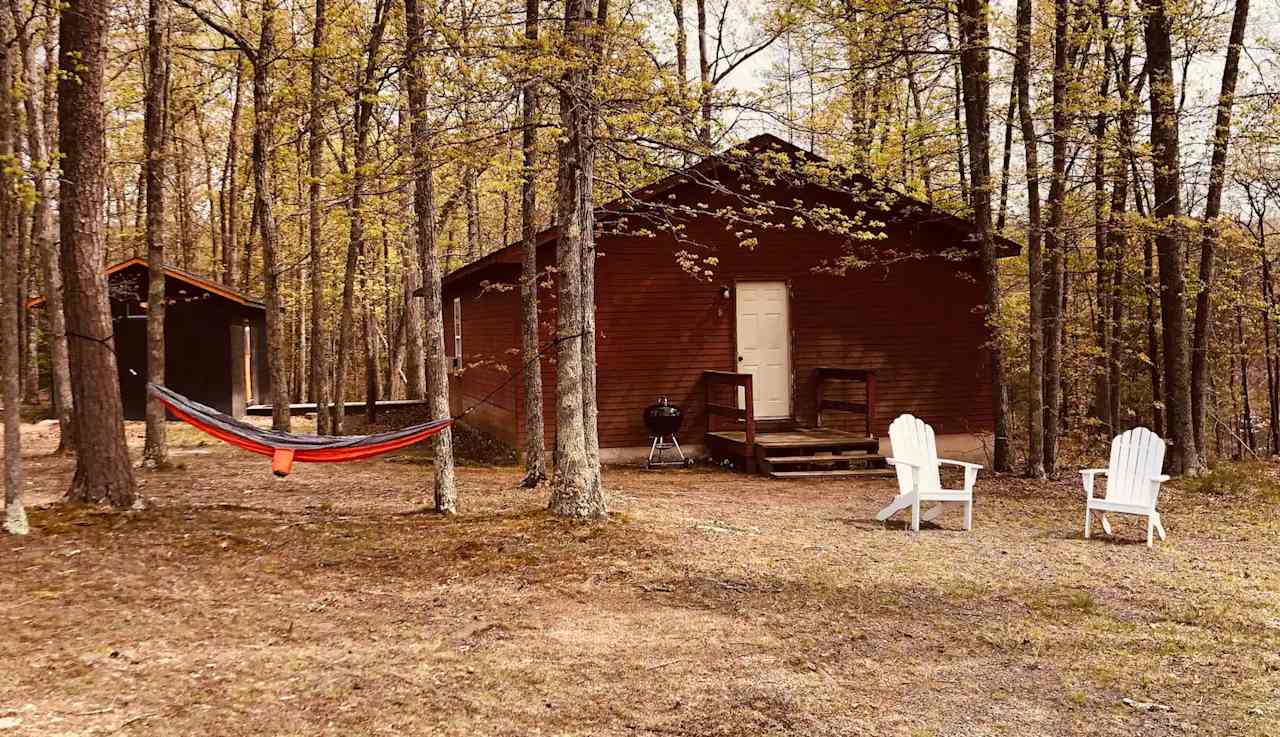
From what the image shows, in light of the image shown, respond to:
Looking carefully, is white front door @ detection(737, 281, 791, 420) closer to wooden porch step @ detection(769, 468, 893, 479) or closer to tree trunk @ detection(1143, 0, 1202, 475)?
wooden porch step @ detection(769, 468, 893, 479)

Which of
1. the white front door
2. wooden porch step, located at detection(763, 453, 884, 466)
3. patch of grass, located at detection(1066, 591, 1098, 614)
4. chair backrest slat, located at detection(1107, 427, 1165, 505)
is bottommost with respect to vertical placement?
patch of grass, located at detection(1066, 591, 1098, 614)

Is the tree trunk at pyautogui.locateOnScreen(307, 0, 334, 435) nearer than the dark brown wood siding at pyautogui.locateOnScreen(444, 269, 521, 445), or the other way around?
the tree trunk at pyautogui.locateOnScreen(307, 0, 334, 435)

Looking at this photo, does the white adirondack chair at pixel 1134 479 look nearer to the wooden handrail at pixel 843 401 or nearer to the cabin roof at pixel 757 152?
the wooden handrail at pixel 843 401

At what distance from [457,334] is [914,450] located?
395 inches

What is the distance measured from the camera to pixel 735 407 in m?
12.3

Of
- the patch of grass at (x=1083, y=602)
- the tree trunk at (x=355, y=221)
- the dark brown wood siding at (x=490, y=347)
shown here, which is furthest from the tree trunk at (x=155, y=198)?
the patch of grass at (x=1083, y=602)

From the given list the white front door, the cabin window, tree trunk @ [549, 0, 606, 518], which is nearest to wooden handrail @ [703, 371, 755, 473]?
the white front door

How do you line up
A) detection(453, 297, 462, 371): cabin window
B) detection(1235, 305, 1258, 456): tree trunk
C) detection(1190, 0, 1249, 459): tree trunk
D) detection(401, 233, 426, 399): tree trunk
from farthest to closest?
detection(401, 233, 426, 399): tree trunk
detection(1235, 305, 1258, 456): tree trunk
detection(453, 297, 462, 371): cabin window
detection(1190, 0, 1249, 459): tree trunk

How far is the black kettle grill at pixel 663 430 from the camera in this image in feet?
39.5

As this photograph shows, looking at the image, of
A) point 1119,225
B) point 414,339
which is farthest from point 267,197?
point 1119,225

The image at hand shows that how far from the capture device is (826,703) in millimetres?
3961

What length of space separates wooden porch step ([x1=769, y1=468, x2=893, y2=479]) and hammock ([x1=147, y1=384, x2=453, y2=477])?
5.04m

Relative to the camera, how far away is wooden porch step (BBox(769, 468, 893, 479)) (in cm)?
1109

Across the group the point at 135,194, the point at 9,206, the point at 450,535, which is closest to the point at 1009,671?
the point at 450,535
